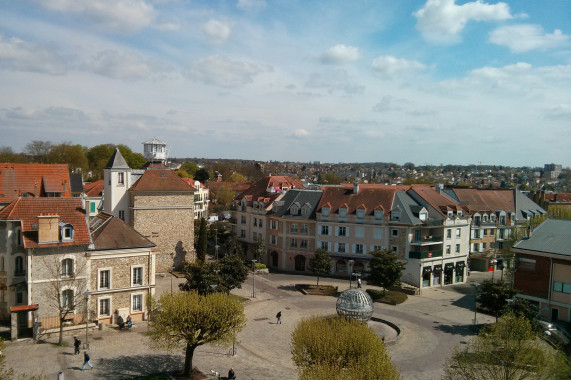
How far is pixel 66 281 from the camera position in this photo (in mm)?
30500

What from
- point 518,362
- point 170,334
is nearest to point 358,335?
point 518,362

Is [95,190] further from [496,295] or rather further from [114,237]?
[496,295]

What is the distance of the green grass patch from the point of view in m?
42.2

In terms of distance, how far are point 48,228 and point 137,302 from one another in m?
8.55

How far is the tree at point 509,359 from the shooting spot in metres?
18.4

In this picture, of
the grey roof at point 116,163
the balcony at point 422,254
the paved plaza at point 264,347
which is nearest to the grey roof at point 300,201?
the balcony at point 422,254

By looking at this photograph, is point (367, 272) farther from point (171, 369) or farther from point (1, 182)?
point (1, 182)

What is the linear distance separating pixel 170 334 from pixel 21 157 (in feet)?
302

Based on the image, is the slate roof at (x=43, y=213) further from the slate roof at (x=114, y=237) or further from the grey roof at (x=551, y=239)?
the grey roof at (x=551, y=239)

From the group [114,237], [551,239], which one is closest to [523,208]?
[551,239]

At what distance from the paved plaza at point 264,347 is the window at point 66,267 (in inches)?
167

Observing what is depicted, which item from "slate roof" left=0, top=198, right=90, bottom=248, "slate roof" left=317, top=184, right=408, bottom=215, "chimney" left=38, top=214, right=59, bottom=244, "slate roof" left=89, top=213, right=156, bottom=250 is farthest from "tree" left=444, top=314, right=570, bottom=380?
"slate roof" left=317, top=184, right=408, bottom=215

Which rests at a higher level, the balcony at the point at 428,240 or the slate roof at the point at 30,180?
the slate roof at the point at 30,180

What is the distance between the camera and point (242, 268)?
38438 millimetres
